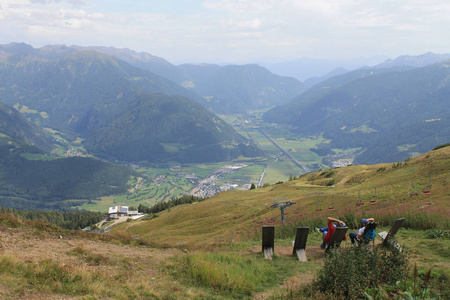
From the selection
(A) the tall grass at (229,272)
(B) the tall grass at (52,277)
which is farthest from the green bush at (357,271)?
(B) the tall grass at (52,277)

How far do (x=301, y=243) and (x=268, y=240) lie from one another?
5.15 ft

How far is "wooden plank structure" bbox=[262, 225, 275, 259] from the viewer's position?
1448 centimetres

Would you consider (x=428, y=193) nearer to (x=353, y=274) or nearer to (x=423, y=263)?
(x=423, y=263)

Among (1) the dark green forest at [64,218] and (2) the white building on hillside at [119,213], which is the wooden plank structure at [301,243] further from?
(2) the white building on hillside at [119,213]

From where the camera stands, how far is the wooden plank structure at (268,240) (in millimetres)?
14477

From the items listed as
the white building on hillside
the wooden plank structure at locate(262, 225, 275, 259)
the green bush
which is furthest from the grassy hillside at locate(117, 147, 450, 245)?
the white building on hillside

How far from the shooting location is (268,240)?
48.6 ft

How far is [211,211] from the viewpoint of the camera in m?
52.0

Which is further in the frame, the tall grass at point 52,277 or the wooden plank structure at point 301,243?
the wooden plank structure at point 301,243

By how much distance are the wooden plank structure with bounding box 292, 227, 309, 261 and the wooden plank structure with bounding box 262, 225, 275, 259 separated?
3.63ft

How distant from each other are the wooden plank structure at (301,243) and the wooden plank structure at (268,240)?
1.11 metres

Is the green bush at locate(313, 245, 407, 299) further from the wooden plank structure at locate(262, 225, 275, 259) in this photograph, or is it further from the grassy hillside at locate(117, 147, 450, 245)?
the grassy hillside at locate(117, 147, 450, 245)

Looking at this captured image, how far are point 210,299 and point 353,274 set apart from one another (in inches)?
186

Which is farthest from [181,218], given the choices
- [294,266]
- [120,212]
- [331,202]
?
[120,212]
